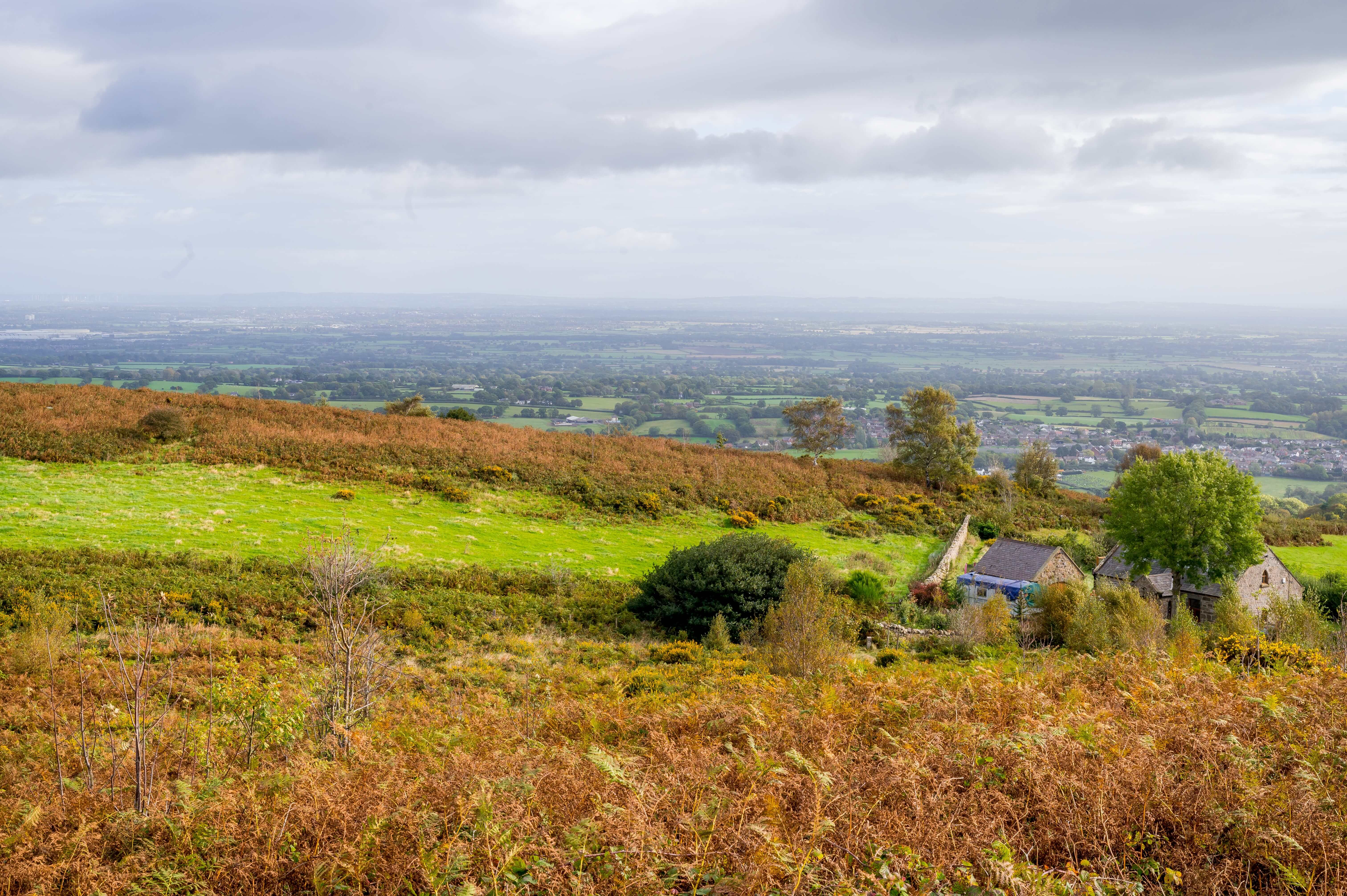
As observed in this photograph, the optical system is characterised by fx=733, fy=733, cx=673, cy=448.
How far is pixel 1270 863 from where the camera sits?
396 cm

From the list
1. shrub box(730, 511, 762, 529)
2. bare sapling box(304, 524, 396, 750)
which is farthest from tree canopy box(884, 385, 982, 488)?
bare sapling box(304, 524, 396, 750)

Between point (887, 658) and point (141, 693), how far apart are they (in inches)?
556

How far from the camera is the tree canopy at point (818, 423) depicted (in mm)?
40000

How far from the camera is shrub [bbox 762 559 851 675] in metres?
12.5

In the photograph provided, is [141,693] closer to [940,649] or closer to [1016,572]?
[940,649]

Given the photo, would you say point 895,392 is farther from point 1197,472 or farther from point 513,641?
point 513,641

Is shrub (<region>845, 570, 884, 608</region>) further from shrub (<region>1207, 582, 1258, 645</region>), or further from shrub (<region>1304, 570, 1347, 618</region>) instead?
shrub (<region>1304, 570, 1347, 618</region>)

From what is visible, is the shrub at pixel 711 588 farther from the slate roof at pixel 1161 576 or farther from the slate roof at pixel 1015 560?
the slate roof at pixel 1161 576

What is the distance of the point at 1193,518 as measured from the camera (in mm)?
23781

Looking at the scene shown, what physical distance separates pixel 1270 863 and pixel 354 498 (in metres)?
24.7

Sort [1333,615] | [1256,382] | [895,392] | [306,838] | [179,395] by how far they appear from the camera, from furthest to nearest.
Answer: [1256,382], [895,392], [179,395], [1333,615], [306,838]

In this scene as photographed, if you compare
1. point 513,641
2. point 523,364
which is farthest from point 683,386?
point 513,641

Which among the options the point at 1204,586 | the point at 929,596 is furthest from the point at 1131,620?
the point at 1204,586

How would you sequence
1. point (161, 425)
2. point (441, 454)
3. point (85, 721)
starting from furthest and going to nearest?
1. point (441, 454)
2. point (161, 425)
3. point (85, 721)
